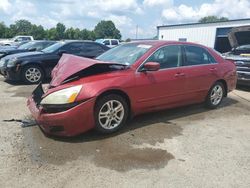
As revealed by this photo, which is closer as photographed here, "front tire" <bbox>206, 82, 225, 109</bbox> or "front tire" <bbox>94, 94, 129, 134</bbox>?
"front tire" <bbox>94, 94, 129, 134</bbox>

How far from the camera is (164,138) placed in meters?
4.79

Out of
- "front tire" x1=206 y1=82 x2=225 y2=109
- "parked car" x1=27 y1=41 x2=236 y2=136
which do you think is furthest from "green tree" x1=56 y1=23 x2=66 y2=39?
"parked car" x1=27 y1=41 x2=236 y2=136

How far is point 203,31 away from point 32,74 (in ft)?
78.4

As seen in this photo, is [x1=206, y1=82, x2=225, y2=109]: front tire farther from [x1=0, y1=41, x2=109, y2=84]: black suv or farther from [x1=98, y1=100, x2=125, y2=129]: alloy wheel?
[x1=0, y1=41, x2=109, y2=84]: black suv

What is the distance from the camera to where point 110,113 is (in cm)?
479

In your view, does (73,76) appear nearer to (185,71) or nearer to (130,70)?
(130,70)

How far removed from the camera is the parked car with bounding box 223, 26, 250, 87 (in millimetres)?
9344

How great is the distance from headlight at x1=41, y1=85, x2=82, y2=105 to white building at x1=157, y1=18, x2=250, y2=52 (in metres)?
22.0

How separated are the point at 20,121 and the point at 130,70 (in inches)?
87.7

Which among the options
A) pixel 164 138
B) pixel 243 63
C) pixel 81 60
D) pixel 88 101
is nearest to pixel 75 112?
pixel 88 101

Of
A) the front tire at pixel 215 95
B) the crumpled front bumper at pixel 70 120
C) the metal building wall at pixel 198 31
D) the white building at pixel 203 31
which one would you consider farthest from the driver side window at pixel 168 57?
the metal building wall at pixel 198 31

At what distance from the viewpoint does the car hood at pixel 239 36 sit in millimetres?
10461

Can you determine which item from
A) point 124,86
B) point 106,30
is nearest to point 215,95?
point 124,86

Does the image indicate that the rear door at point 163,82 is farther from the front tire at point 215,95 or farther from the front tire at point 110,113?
the front tire at point 215,95
